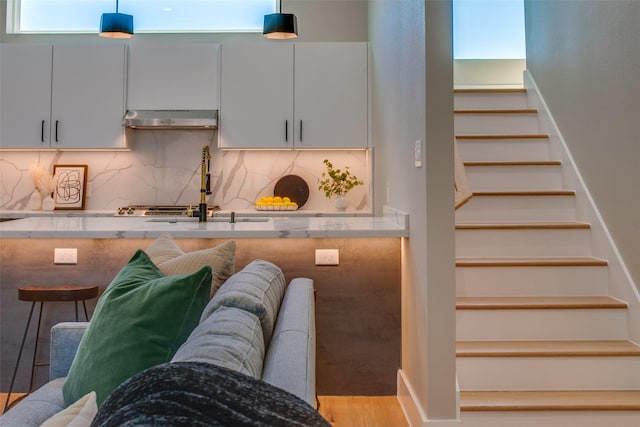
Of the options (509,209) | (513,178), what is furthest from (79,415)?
(513,178)

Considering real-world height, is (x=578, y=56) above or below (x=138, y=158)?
above

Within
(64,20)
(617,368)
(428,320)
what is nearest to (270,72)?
(64,20)

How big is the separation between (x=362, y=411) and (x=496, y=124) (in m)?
2.56

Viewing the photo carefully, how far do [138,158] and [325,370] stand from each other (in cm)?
A: 316

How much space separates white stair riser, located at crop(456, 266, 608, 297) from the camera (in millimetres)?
3002

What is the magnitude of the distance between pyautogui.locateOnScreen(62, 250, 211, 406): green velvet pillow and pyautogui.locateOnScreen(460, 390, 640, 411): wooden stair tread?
1.59m

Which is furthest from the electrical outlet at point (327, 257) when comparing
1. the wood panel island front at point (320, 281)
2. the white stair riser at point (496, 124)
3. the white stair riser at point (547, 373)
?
the white stair riser at point (496, 124)

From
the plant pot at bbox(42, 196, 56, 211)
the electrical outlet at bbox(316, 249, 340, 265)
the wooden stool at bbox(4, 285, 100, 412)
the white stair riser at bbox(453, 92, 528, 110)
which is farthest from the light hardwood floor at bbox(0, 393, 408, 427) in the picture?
the white stair riser at bbox(453, 92, 528, 110)

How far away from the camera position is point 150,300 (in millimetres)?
1354

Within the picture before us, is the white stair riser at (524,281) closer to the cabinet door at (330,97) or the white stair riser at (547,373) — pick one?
the white stair riser at (547,373)

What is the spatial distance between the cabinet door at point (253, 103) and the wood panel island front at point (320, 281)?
1.91 meters

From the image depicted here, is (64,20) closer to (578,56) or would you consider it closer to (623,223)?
(578,56)

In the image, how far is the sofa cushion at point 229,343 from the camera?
96 cm

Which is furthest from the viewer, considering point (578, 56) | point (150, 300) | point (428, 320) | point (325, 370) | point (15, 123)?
point (15, 123)
